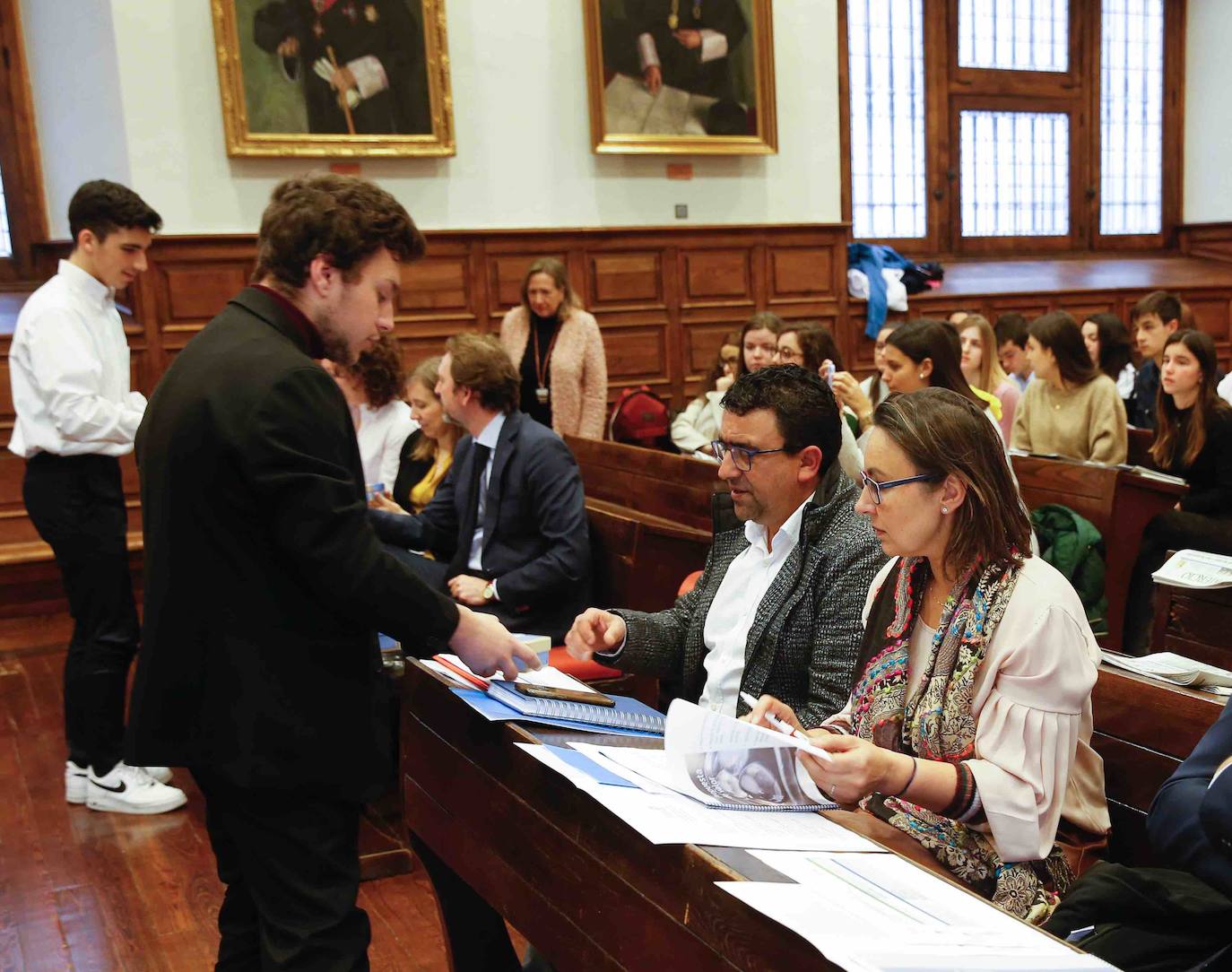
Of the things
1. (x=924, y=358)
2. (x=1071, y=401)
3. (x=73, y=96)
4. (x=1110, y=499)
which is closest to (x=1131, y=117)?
(x=1071, y=401)

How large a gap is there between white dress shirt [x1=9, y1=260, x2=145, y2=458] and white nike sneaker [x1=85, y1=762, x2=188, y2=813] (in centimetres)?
110

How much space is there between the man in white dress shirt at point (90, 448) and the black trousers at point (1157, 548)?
3.64m

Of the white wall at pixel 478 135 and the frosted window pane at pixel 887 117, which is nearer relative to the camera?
the white wall at pixel 478 135

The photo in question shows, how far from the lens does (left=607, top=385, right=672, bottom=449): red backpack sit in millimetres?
7289

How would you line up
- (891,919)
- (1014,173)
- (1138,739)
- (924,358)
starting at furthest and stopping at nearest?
(1014,173) → (924,358) → (1138,739) → (891,919)

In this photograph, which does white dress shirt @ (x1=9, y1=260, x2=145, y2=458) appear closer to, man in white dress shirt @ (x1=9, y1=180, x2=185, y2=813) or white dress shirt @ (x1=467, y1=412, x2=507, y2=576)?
man in white dress shirt @ (x1=9, y1=180, x2=185, y2=813)

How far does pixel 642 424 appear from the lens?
7293mm

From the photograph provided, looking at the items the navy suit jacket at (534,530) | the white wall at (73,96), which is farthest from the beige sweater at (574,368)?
the navy suit jacket at (534,530)

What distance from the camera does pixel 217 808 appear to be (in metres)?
2.13

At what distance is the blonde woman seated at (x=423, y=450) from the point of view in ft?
15.8

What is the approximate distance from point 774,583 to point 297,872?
42.4 inches

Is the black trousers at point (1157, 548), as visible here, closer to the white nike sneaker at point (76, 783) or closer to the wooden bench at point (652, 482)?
the wooden bench at point (652, 482)

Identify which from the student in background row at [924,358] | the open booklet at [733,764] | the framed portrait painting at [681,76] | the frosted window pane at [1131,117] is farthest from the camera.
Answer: the frosted window pane at [1131,117]

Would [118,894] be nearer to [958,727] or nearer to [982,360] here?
[958,727]
